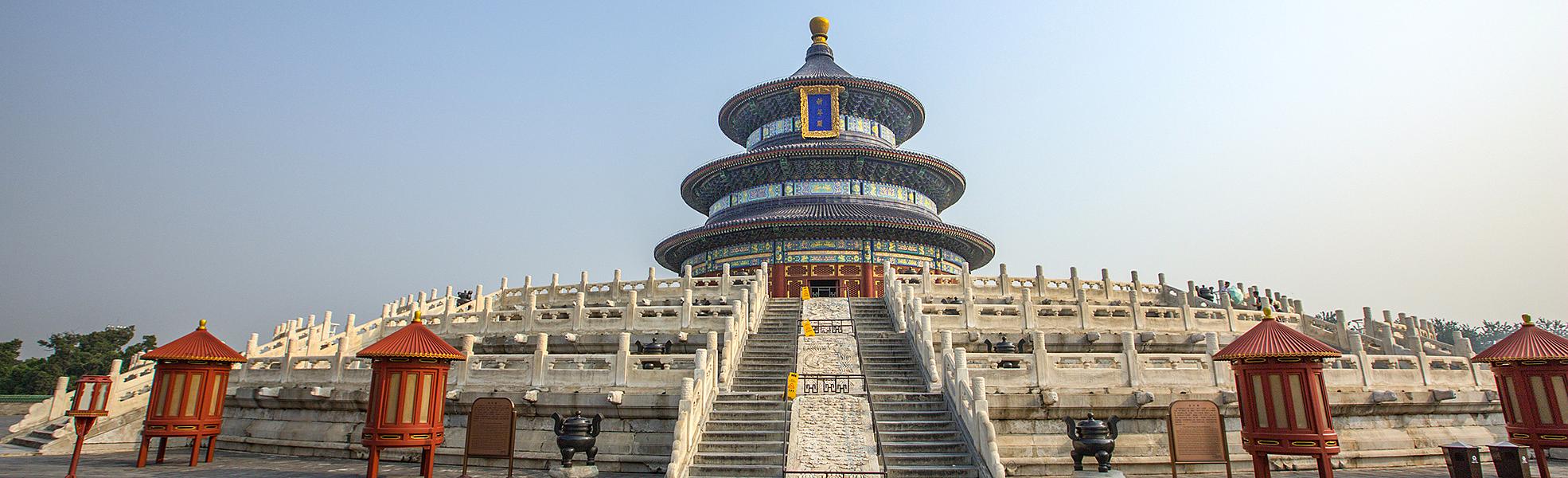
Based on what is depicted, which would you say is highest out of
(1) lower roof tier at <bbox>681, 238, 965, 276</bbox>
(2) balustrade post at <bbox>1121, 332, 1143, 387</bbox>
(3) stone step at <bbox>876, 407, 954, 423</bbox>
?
(1) lower roof tier at <bbox>681, 238, 965, 276</bbox>

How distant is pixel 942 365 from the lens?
52.0ft

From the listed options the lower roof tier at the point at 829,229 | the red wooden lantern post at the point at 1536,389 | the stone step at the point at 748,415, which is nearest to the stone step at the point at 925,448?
A: the stone step at the point at 748,415

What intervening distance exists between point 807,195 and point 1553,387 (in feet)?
97.1

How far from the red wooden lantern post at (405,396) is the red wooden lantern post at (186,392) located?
14.5 feet

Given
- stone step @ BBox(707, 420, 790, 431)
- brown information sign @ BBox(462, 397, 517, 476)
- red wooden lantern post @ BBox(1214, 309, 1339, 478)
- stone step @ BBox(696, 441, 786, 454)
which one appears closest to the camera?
red wooden lantern post @ BBox(1214, 309, 1339, 478)

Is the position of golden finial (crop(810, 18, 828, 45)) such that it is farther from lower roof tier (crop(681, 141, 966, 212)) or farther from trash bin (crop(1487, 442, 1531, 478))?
trash bin (crop(1487, 442, 1531, 478))

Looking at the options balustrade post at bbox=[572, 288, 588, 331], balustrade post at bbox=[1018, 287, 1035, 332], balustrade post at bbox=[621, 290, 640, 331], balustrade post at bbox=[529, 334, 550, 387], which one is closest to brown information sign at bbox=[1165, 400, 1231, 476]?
balustrade post at bbox=[1018, 287, 1035, 332]

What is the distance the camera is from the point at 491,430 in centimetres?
1403

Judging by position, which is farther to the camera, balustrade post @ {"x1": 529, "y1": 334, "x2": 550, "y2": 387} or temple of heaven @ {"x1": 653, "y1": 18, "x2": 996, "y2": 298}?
temple of heaven @ {"x1": 653, "y1": 18, "x2": 996, "y2": 298}

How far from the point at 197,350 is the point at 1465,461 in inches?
853

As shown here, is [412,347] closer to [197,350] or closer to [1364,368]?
[197,350]

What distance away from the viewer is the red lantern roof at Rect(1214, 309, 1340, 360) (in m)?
11.4

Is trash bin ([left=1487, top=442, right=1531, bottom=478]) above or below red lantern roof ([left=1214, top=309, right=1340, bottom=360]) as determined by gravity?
below

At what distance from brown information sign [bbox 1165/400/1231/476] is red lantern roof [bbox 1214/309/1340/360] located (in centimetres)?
136
